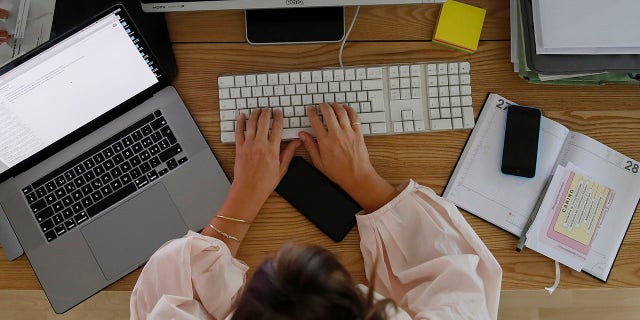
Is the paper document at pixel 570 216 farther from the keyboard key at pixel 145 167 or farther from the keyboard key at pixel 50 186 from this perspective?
the keyboard key at pixel 50 186

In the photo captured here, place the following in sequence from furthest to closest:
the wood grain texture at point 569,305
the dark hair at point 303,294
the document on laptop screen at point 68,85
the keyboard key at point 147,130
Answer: the wood grain texture at point 569,305 → the keyboard key at point 147,130 → the document on laptop screen at point 68,85 → the dark hair at point 303,294

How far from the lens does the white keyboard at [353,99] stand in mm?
803

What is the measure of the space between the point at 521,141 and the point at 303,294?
488 millimetres

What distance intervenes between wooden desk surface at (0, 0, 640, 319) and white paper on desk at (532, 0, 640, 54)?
8 cm

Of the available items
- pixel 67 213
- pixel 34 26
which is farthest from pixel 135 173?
pixel 34 26

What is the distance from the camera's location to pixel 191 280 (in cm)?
73

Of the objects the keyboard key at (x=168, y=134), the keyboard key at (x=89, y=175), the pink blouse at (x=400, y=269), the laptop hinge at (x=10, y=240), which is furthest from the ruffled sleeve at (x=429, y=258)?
the laptop hinge at (x=10, y=240)

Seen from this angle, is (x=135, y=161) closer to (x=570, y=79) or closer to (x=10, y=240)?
(x=10, y=240)

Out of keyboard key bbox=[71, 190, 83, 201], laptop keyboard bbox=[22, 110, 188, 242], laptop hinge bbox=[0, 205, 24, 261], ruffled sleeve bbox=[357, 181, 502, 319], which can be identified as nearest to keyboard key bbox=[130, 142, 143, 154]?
laptop keyboard bbox=[22, 110, 188, 242]

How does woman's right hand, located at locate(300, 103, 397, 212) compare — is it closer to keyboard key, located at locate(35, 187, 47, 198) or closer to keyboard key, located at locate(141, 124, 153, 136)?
keyboard key, located at locate(141, 124, 153, 136)

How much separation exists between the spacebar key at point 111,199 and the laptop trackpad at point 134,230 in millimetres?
12

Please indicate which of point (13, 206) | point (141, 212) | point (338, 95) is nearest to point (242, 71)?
point (338, 95)

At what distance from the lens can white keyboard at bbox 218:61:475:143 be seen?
0.80 meters

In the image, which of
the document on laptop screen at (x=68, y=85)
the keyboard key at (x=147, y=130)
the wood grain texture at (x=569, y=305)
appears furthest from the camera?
the wood grain texture at (x=569, y=305)
